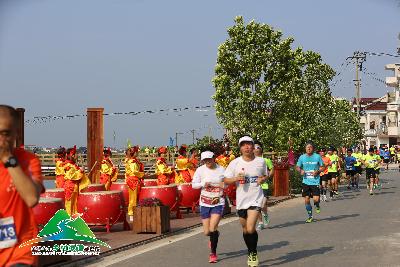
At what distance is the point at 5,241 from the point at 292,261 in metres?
6.37

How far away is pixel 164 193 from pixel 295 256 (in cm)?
649

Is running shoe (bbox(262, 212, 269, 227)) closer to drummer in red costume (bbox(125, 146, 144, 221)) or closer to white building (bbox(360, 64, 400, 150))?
drummer in red costume (bbox(125, 146, 144, 221))

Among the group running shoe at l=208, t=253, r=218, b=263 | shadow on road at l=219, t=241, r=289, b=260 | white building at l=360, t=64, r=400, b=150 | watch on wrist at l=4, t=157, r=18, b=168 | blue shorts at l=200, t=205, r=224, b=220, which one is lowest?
shadow on road at l=219, t=241, r=289, b=260

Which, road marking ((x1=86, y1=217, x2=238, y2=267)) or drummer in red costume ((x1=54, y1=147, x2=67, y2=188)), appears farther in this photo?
drummer in red costume ((x1=54, y1=147, x2=67, y2=188))

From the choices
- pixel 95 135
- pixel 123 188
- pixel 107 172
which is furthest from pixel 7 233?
pixel 95 135

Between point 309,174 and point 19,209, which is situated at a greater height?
point 19,209

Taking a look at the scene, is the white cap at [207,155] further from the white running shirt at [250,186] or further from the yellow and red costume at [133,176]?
the yellow and red costume at [133,176]

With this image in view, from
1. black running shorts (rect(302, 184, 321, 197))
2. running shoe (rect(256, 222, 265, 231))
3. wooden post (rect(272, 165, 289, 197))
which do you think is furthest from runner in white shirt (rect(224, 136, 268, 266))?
wooden post (rect(272, 165, 289, 197))

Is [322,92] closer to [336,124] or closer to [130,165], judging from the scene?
[336,124]

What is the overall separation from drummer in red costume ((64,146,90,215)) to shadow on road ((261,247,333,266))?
5563mm

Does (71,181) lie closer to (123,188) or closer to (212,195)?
(123,188)

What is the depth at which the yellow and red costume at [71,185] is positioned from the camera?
49.7ft

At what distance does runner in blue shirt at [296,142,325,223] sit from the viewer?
16.4 m

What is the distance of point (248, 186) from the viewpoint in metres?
10.2
